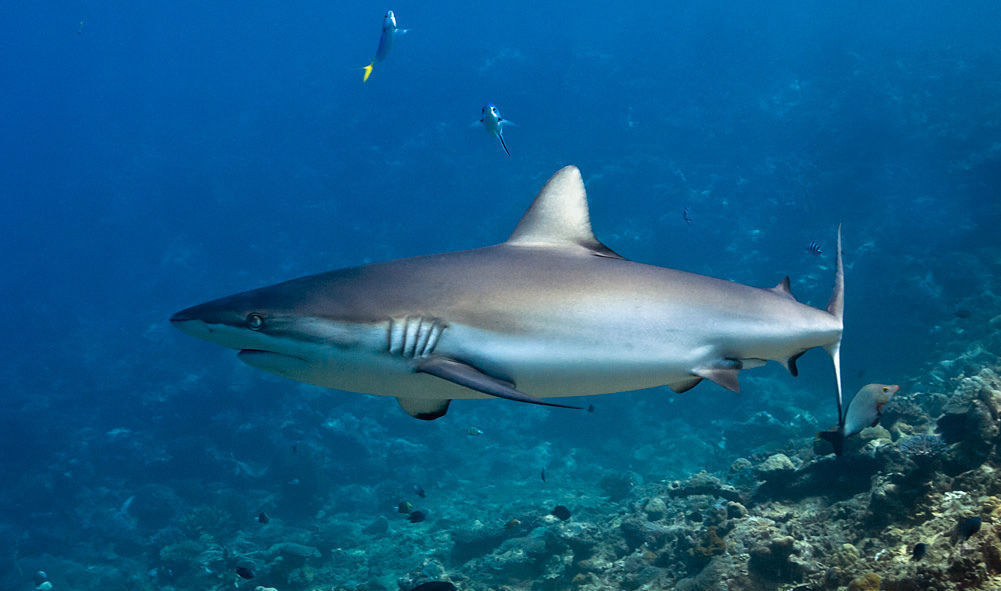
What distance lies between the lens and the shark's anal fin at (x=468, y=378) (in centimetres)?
185

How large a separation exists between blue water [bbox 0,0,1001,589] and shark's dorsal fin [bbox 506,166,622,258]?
17023 millimetres

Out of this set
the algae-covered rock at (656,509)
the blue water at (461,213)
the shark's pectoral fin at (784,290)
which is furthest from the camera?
the blue water at (461,213)

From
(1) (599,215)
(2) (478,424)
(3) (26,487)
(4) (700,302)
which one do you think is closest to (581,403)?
(2) (478,424)

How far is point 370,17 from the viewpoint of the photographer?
119 m

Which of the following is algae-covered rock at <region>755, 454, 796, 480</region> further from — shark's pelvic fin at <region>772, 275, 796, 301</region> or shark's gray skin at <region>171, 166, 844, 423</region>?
shark's gray skin at <region>171, 166, 844, 423</region>

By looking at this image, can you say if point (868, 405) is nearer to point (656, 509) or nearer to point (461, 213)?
point (656, 509)

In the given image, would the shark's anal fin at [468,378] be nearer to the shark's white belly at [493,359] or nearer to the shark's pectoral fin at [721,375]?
the shark's white belly at [493,359]

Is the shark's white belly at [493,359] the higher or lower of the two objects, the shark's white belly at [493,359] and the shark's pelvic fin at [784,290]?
the lower

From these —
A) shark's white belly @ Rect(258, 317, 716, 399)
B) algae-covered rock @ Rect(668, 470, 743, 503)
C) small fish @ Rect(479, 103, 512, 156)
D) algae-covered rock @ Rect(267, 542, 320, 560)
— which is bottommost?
algae-covered rock @ Rect(267, 542, 320, 560)

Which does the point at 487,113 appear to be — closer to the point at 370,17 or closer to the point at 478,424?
the point at 478,424

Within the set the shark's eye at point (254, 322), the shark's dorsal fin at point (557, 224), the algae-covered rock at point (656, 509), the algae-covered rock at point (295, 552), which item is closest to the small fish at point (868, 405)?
the shark's dorsal fin at point (557, 224)

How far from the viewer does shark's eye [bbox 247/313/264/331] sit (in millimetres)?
2102

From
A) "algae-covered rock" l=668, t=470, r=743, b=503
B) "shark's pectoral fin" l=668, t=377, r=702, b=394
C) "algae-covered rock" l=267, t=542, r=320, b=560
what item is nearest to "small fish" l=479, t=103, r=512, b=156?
"shark's pectoral fin" l=668, t=377, r=702, b=394

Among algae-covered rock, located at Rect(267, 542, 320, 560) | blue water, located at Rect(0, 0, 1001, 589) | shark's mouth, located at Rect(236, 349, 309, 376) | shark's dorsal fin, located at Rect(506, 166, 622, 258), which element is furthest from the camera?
blue water, located at Rect(0, 0, 1001, 589)
